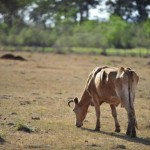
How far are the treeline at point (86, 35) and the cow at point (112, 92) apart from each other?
6347cm

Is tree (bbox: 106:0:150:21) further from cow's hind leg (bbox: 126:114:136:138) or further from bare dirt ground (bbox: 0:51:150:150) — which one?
cow's hind leg (bbox: 126:114:136:138)

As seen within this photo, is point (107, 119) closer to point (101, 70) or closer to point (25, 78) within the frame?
point (101, 70)

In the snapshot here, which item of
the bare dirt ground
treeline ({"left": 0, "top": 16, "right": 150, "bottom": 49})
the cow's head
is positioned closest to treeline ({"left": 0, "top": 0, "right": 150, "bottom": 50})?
treeline ({"left": 0, "top": 16, "right": 150, "bottom": 49})

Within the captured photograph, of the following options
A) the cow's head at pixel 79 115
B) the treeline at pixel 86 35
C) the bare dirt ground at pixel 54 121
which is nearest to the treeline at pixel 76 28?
the treeline at pixel 86 35

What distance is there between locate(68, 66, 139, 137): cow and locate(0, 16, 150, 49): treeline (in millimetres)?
63471

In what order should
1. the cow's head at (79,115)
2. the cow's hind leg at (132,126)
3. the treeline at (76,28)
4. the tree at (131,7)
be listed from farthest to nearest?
the treeline at (76,28) → the tree at (131,7) → the cow's head at (79,115) → the cow's hind leg at (132,126)

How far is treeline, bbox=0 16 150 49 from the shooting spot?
271 ft

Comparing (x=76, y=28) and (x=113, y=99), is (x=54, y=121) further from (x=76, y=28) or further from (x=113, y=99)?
(x=76, y=28)

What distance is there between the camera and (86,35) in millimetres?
86375

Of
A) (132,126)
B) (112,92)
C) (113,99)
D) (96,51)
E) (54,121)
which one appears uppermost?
(112,92)

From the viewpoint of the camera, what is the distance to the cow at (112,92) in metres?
12.5

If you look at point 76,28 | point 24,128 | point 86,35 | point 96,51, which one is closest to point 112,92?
point 24,128

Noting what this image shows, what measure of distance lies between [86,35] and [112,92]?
2894 inches

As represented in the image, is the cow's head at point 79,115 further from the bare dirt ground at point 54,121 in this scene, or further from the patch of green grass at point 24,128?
the patch of green grass at point 24,128
